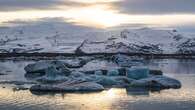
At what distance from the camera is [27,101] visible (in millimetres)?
28453

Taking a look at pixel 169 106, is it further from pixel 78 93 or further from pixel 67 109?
pixel 78 93

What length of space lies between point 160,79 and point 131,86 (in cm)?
228

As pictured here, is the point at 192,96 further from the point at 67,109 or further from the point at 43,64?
the point at 43,64

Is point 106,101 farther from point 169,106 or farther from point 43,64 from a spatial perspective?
point 43,64

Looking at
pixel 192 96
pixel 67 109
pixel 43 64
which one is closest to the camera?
pixel 67 109

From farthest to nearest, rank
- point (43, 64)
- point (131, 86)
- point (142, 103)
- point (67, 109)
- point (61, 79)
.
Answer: point (43, 64)
point (61, 79)
point (131, 86)
point (142, 103)
point (67, 109)

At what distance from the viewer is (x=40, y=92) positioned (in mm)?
Result: 32469

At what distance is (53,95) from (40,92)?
4.55ft

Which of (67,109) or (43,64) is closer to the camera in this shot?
(67,109)

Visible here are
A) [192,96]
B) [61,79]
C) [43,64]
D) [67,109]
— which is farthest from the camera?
[43,64]

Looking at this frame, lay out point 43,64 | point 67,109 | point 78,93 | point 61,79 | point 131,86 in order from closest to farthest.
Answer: point 67,109, point 78,93, point 131,86, point 61,79, point 43,64

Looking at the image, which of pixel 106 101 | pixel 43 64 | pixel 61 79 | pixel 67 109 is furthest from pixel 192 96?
pixel 43 64

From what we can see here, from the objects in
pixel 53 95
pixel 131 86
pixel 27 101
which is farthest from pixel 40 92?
pixel 131 86

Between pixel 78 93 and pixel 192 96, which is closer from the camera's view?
pixel 192 96
